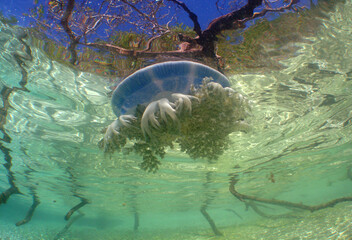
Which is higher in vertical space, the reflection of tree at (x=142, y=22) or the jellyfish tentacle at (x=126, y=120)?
the reflection of tree at (x=142, y=22)

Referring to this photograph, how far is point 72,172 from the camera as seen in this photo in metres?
16.8

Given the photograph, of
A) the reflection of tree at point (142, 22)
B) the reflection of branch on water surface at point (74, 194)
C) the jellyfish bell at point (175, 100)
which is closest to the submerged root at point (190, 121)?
the jellyfish bell at point (175, 100)

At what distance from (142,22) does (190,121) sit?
9.08ft

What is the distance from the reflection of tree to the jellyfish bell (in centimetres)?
174

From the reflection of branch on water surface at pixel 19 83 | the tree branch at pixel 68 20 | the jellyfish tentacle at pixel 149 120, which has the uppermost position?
the tree branch at pixel 68 20

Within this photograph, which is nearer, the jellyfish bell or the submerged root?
the submerged root

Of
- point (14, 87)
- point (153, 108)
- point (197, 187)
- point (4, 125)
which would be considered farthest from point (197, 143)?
point (197, 187)

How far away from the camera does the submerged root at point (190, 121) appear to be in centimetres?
276

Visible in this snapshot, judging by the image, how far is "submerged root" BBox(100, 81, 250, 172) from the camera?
2756 millimetres

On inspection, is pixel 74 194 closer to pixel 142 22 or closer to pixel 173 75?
pixel 142 22

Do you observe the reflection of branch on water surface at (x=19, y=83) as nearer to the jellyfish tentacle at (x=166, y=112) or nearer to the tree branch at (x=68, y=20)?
the tree branch at (x=68, y=20)

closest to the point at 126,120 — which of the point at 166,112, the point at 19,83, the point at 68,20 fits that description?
the point at 166,112

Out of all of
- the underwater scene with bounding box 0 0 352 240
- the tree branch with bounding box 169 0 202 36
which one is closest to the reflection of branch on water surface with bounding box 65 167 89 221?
the underwater scene with bounding box 0 0 352 240

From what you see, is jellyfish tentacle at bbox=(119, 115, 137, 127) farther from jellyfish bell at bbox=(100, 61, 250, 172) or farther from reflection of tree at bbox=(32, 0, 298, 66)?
reflection of tree at bbox=(32, 0, 298, 66)
